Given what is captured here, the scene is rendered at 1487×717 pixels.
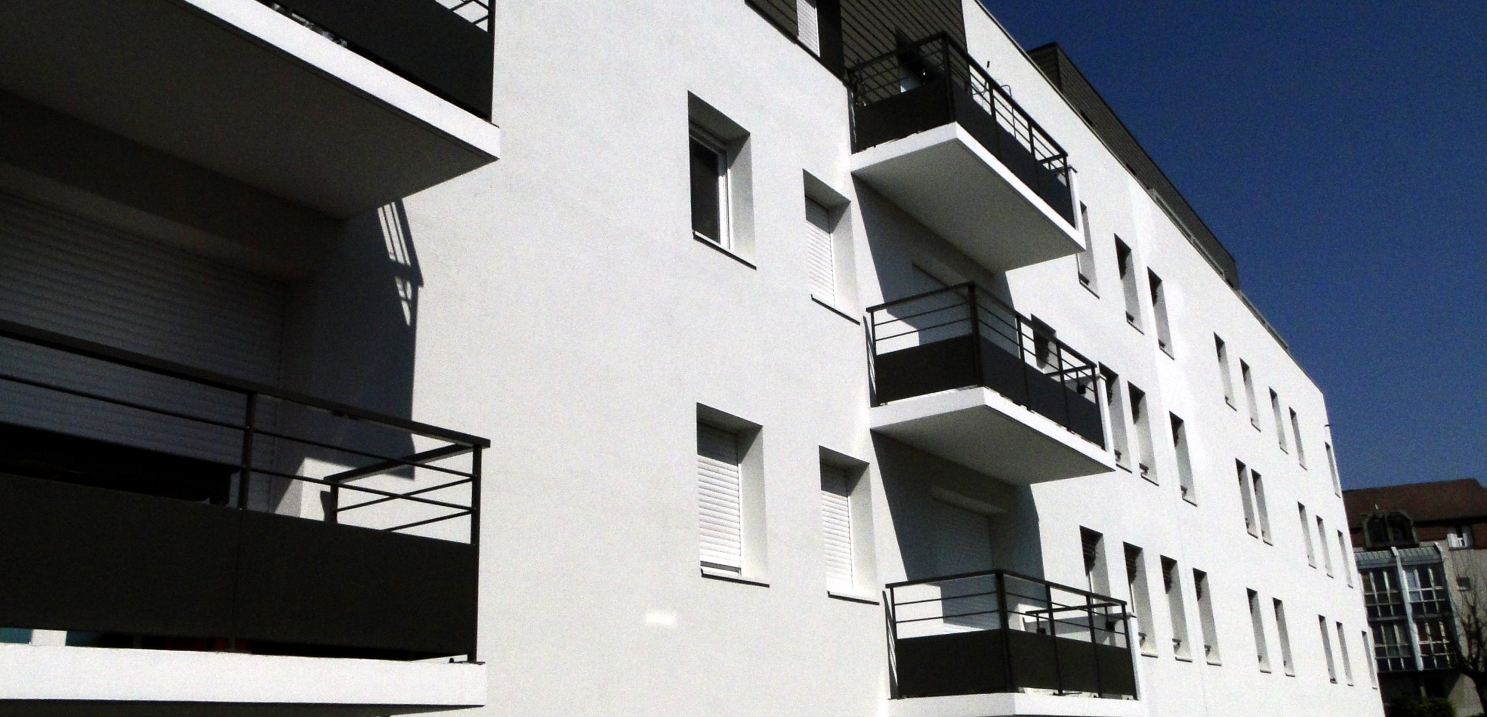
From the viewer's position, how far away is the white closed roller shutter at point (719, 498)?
11008mm

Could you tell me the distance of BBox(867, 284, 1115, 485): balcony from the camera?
1324 cm

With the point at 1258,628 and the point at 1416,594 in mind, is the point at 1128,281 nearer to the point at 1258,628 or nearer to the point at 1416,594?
the point at 1258,628

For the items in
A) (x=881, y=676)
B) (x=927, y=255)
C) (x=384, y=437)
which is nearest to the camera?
(x=384, y=437)

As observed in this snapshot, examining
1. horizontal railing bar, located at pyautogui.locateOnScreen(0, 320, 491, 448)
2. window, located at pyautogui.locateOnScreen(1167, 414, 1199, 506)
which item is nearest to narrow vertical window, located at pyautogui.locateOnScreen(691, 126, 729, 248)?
horizontal railing bar, located at pyautogui.locateOnScreen(0, 320, 491, 448)

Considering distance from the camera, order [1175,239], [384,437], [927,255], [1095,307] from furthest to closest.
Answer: [1175,239], [1095,307], [927,255], [384,437]

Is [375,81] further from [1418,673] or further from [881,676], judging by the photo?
[1418,673]

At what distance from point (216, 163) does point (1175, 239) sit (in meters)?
21.9

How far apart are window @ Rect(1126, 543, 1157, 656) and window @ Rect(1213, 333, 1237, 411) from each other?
888cm

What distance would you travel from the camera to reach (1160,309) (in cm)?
2442

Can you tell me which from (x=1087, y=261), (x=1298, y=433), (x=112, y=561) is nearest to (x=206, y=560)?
(x=112, y=561)

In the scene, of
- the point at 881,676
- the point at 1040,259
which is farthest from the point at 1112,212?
the point at 881,676


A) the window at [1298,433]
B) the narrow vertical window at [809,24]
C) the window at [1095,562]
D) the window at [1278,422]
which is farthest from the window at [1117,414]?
the window at [1298,433]

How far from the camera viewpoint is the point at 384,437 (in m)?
8.21

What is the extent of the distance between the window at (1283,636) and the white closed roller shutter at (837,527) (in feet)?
55.0
